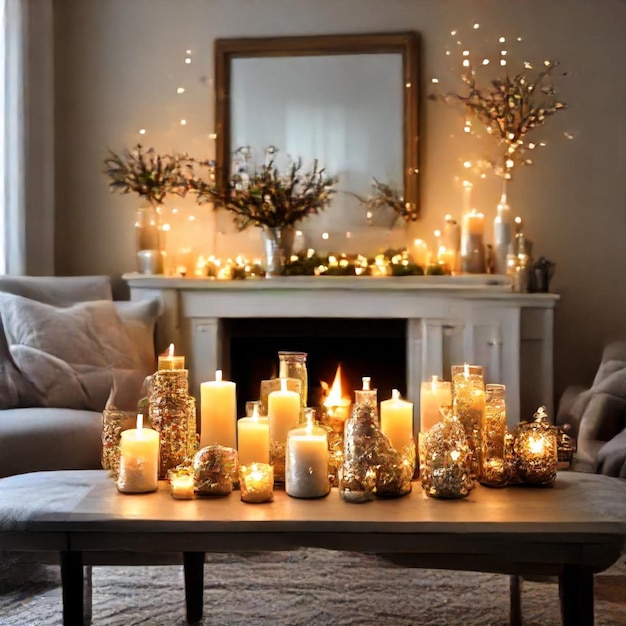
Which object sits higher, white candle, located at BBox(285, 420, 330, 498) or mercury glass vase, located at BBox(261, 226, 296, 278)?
mercury glass vase, located at BBox(261, 226, 296, 278)

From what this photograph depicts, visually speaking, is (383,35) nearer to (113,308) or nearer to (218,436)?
(113,308)

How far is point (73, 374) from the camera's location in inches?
123

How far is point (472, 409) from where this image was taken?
71.0 inches

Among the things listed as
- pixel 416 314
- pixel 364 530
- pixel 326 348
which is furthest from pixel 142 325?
pixel 364 530

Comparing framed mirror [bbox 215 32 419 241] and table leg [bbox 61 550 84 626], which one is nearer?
table leg [bbox 61 550 84 626]

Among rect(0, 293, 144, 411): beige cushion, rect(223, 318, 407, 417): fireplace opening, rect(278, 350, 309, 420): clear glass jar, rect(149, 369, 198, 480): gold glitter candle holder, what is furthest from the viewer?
rect(223, 318, 407, 417): fireplace opening

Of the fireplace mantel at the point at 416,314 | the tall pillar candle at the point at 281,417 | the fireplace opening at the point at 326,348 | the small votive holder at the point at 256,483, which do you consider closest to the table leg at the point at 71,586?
the small votive holder at the point at 256,483

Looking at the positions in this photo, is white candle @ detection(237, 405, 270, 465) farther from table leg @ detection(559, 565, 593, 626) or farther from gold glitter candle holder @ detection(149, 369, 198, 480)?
table leg @ detection(559, 565, 593, 626)

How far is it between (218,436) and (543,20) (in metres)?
2.84

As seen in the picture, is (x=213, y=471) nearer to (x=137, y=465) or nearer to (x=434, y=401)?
(x=137, y=465)

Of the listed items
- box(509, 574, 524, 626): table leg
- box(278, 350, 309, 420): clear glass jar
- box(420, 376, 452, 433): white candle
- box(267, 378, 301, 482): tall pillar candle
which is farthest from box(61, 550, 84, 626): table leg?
box(509, 574, 524, 626): table leg

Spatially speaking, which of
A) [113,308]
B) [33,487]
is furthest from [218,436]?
[113,308]

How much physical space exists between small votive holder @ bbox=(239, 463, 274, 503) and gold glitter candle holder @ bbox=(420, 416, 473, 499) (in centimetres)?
32

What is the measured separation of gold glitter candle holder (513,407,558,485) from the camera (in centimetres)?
175
